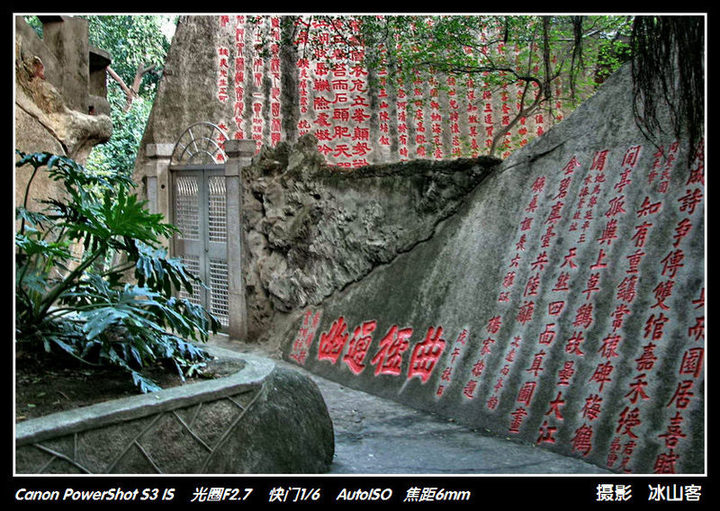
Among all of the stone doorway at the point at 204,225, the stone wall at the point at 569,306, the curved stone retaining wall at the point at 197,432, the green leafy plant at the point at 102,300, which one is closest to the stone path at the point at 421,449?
the stone wall at the point at 569,306

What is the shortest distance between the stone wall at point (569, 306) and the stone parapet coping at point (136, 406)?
1.67 metres

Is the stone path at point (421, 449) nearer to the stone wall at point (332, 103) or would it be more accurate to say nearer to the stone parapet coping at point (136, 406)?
the stone parapet coping at point (136, 406)

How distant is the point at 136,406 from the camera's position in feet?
9.76

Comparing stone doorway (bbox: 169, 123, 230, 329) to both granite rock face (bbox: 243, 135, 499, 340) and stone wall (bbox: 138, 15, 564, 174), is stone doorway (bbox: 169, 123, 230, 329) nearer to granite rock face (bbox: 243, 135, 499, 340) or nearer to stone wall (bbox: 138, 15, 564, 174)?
granite rock face (bbox: 243, 135, 499, 340)

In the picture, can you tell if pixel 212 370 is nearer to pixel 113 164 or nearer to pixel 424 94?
pixel 424 94

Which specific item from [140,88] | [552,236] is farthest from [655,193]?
[140,88]

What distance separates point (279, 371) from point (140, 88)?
49.0 feet

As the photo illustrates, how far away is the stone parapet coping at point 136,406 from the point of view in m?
2.70

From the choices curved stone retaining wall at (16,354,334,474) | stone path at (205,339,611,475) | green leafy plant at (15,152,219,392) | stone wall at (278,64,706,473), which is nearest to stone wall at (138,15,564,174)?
stone wall at (278,64,706,473)

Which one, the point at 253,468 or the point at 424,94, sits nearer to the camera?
the point at 253,468

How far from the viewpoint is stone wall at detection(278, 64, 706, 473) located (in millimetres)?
3721

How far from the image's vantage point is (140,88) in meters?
17.2

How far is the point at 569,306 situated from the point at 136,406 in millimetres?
2580

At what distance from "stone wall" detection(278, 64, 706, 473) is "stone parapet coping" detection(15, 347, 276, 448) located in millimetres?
1667
